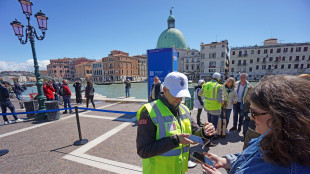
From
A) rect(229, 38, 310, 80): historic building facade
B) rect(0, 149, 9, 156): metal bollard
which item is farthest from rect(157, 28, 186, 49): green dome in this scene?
rect(0, 149, 9, 156): metal bollard

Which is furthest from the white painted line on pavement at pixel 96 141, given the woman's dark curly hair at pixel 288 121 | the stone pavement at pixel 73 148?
the woman's dark curly hair at pixel 288 121

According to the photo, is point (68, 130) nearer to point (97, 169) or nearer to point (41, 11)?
point (97, 169)

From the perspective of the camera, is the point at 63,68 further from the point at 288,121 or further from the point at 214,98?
the point at 288,121

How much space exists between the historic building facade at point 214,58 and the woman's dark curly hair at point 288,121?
54.9 meters

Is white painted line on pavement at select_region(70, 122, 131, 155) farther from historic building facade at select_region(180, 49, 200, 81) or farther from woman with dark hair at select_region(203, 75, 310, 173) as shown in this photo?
historic building facade at select_region(180, 49, 200, 81)

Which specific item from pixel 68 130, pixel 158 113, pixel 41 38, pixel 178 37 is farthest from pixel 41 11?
pixel 178 37

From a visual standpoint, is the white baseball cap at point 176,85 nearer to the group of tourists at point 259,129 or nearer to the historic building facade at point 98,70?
the group of tourists at point 259,129

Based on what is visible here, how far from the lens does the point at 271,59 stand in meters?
45.6

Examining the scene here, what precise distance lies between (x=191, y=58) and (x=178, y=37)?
14468 millimetres

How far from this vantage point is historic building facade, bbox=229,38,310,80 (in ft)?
141

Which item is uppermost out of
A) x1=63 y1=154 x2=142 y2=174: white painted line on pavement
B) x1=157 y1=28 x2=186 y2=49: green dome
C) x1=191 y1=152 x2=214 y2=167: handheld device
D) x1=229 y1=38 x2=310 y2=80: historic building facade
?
x1=157 y1=28 x2=186 y2=49: green dome

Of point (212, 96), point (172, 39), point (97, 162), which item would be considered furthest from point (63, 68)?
point (212, 96)

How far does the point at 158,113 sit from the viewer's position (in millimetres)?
1470

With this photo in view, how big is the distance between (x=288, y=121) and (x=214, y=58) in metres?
56.0
